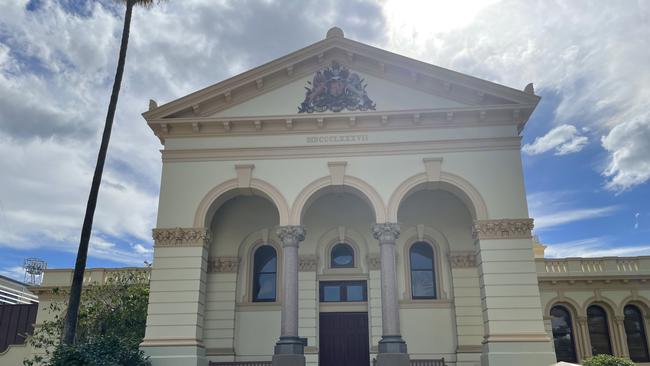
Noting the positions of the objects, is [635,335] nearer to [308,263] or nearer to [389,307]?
[389,307]

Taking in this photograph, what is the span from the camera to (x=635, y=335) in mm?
25406

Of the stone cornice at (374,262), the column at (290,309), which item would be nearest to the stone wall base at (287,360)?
the column at (290,309)

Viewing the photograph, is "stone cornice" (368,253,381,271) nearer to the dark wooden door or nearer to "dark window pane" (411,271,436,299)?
"dark window pane" (411,271,436,299)

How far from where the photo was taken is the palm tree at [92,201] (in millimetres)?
17516

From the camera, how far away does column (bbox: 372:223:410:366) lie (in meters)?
17.3

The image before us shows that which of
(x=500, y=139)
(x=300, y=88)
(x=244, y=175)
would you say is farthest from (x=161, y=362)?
(x=500, y=139)

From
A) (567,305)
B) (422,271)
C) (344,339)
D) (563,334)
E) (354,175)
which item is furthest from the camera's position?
(567,305)

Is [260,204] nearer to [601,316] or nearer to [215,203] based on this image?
[215,203]

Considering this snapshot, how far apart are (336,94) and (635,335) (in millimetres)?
18055

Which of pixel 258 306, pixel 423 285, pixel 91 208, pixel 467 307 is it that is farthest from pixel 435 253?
pixel 91 208

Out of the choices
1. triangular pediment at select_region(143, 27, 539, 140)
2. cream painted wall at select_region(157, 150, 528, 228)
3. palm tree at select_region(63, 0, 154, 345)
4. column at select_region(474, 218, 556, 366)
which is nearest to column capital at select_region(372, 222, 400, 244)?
cream painted wall at select_region(157, 150, 528, 228)

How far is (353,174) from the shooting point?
19.8 meters

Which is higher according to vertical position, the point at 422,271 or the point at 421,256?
the point at 421,256

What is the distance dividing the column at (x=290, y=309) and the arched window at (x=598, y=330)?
15.1 m
